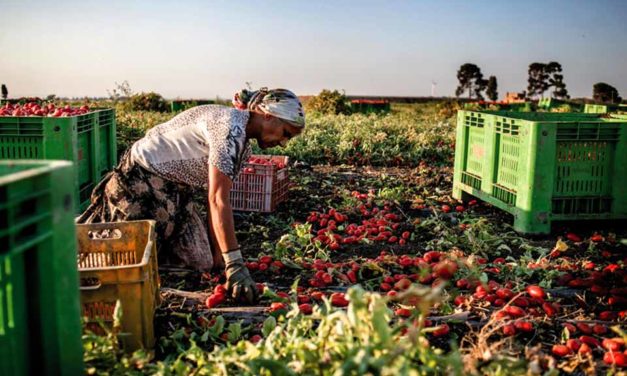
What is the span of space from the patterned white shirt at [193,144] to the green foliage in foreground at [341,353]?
1.62 m

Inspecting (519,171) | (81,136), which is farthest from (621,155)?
(81,136)

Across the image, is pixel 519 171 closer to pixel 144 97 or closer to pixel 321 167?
pixel 321 167

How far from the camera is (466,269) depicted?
416cm

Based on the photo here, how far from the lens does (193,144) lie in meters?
4.15

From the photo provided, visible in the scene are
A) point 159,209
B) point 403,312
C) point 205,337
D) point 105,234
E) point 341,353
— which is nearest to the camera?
point 341,353

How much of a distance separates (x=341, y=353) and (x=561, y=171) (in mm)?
4369

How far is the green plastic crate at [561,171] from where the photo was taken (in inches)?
222

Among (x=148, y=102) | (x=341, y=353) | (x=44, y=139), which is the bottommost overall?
(x=341, y=353)

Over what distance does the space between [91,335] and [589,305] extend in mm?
2960

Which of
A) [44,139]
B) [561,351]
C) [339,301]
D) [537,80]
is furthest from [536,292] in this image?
[537,80]

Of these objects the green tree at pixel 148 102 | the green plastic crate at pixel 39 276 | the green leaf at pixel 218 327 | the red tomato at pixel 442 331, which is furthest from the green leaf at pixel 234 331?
the green tree at pixel 148 102

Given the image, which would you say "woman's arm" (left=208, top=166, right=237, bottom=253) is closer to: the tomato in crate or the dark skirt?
the dark skirt

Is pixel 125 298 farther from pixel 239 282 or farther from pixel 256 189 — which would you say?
pixel 256 189

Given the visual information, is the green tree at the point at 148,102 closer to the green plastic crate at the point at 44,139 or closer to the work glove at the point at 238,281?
the green plastic crate at the point at 44,139
